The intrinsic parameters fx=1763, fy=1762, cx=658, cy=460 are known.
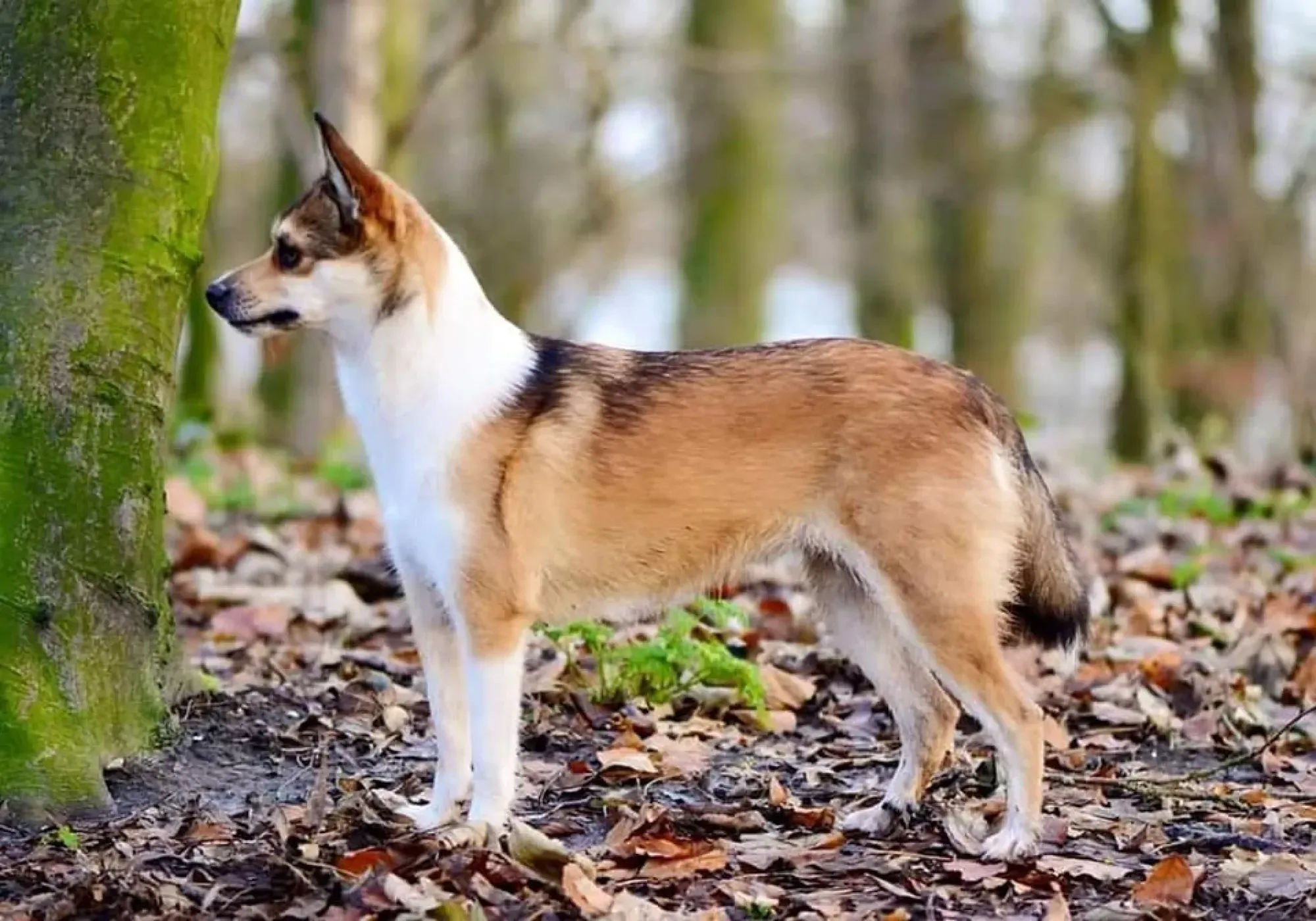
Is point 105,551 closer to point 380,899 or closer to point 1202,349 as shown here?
point 380,899

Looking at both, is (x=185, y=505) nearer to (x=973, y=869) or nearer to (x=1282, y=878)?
(x=973, y=869)

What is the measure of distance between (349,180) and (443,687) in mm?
1468

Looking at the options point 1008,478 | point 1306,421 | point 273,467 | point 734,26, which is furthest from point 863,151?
point 1008,478

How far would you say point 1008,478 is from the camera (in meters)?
5.11

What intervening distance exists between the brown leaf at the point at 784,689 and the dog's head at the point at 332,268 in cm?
208

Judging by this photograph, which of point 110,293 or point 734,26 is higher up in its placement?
point 734,26

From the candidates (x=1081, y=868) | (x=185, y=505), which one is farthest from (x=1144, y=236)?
(x=1081, y=868)

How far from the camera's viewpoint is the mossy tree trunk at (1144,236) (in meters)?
14.0

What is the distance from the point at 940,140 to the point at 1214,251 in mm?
3577

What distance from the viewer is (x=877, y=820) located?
499cm

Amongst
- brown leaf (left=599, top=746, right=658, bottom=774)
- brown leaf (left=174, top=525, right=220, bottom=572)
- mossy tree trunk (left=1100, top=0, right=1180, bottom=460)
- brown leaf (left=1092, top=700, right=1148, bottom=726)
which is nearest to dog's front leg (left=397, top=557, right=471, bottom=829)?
brown leaf (left=599, top=746, right=658, bottom=774)

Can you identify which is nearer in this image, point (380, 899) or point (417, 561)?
point (380, 899)

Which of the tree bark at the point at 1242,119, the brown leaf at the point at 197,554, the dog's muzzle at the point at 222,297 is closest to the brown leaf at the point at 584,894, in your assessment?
the dog's muzzle at the point at 222,297

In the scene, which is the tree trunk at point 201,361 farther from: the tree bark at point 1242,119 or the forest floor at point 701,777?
the tree bark at point 1242,119
